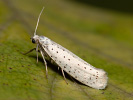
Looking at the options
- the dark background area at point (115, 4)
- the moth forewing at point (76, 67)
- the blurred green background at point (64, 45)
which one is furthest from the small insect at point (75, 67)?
the dark background area at point (115, 4)

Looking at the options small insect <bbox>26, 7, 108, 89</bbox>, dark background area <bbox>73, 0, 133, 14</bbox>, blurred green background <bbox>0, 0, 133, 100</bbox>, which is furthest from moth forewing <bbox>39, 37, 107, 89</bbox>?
dark background area <bbox>73, 0, 133, 14</bbox>

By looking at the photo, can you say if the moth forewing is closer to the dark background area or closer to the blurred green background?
the blurred green background

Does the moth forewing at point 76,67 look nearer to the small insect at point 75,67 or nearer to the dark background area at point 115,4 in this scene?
the small insect at point 75,67

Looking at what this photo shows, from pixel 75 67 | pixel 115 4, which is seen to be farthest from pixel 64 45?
pixel 115 4

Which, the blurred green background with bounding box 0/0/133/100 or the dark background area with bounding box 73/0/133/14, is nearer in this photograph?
the blurred green background with bounding box 0/0/133/100

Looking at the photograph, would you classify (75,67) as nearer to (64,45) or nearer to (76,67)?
(76,67)

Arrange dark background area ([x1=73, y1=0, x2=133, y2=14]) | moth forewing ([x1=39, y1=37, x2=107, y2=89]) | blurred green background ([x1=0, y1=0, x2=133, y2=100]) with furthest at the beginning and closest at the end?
dark background area ([x1=73, y1=0, x2=133, y2=14]) → moth forewing ([x1=39, y1=37, x2=107, y2=89]) → blurred green background ([x1=0, y1=0, x2=133, y2=100])

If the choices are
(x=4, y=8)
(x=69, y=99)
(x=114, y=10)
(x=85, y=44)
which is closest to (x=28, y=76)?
(x=69, y=99)
